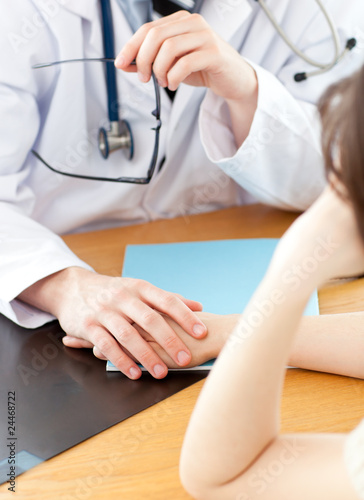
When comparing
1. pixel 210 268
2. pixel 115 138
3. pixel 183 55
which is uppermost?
pixel 183 55

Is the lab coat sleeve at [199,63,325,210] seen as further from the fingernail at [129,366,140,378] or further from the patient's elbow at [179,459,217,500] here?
the patient's elbow at [179,459,217,500]

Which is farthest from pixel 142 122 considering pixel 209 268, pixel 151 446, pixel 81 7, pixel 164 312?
pixel 151 446

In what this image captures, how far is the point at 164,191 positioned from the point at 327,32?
41 cm

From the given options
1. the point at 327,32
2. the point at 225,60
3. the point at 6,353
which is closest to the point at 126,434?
the point at 6,353

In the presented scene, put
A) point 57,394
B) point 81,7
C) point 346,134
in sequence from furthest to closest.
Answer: point 81,7, point 57,394, point 346,134

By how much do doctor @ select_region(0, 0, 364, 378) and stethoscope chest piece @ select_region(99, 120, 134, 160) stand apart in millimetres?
22

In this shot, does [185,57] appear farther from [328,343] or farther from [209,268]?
[328,343]

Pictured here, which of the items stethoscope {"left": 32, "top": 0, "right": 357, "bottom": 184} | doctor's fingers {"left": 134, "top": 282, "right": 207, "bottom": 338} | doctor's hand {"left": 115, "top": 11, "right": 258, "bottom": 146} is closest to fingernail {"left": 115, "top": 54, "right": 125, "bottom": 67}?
doctor's hand {"left": 115, "top": 11, "right": 258, "bottom": 146}

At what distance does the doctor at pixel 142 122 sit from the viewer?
0.77 m

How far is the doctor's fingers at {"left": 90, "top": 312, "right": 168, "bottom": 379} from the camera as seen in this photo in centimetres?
62

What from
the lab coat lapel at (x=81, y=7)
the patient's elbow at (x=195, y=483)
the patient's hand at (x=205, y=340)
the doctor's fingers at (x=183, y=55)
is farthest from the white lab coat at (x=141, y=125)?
the patient's elbow at (x=195, y=483)

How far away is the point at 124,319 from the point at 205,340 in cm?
9

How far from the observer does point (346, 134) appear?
330 mm

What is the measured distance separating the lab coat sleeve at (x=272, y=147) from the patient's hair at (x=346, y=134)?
0.57 metres
